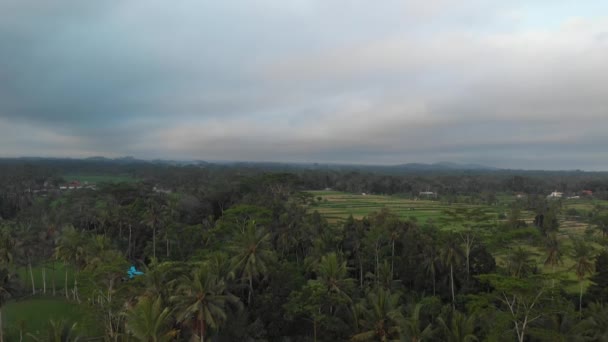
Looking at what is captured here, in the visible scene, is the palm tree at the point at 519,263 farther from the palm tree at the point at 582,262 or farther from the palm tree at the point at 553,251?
the palm tree at the point at 553,251

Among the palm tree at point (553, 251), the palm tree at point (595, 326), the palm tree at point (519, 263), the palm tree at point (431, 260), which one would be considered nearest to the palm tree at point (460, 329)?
the palm tree at point (595, 326)

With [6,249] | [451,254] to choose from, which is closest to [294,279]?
[451,254]

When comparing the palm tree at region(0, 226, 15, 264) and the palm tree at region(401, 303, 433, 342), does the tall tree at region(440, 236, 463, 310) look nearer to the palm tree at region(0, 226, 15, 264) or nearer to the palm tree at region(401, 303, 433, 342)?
the palm tree at region(401, 303, 433, 342)

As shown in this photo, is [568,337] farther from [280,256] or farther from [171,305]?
[280,256]

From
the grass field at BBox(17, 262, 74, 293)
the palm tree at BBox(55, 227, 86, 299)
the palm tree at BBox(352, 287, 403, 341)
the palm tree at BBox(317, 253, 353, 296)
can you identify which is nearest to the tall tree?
the palm tree at BBox(317, 253, 353, 296)

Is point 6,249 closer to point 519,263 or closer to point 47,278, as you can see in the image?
point 47,278

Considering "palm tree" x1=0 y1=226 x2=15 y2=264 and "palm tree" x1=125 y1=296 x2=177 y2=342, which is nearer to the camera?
"palm tree" x1=125 y1=296 x2=177 y2=342

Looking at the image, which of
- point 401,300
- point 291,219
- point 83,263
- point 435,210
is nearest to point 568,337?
point 401,300

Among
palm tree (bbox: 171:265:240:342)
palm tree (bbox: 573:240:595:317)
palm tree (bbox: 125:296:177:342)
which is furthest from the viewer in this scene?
palm tree (bbox: 573:240:595:317)

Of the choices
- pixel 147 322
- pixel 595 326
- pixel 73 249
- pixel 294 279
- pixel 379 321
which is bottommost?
pixel 595 326
